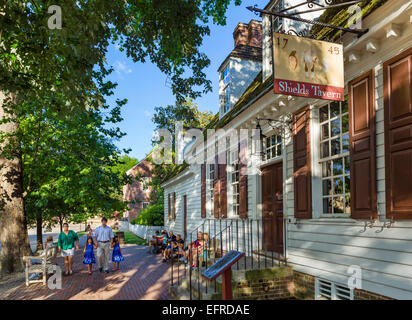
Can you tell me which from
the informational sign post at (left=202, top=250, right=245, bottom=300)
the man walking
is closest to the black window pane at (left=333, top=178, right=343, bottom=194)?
the informational sign post at (left=202, top=250, right=245, bottom=300)

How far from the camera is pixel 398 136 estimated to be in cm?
431

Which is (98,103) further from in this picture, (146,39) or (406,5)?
(406,5)

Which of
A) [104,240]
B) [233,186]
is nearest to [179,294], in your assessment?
[233,186]

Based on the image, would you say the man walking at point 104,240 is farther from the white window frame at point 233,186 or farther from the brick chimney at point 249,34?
the brick chimney at point 249,34

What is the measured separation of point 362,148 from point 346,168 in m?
0.68

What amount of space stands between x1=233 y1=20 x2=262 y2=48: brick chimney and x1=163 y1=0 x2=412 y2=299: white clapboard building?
14.5 feet

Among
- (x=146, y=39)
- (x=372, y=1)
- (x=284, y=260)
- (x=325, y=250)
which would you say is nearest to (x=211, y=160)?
(x=146, y=39)

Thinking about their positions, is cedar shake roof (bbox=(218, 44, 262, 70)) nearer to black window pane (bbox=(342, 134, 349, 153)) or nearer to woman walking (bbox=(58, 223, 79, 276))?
black window pane (bbox=(342, 134, 349, 153))

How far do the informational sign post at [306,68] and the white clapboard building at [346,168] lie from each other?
18cm

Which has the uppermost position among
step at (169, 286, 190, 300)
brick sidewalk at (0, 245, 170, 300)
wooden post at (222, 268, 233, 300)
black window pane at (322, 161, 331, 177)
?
black window pane at (322, 161, 331, 177)

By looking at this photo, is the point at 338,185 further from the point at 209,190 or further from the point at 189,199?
the point at 189,199

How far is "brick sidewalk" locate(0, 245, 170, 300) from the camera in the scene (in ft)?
24.8

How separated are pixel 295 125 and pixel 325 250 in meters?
2.68

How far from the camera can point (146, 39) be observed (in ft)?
30.0
